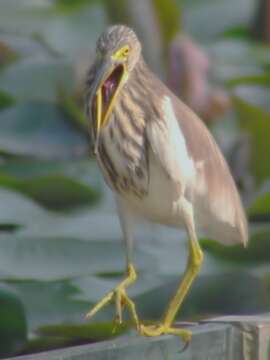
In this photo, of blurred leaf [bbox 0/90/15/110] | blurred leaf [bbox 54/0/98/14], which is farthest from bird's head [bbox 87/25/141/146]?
blurred leaf [bbox 54/0/98/14]

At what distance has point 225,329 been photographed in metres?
2.56

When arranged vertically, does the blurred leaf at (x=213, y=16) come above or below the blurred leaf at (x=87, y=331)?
below

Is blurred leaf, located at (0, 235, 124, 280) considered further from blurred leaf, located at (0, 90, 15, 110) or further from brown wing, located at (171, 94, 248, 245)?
blurred leaf, located at (0, 90, 15, 110)

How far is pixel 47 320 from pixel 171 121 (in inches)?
18.4

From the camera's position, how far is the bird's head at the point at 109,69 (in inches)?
103

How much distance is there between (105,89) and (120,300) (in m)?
0.34

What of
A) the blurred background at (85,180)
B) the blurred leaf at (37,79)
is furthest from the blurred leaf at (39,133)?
the blurred leaf at (37,79)

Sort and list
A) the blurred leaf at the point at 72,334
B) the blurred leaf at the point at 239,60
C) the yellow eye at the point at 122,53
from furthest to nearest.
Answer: the blurred leaf at the point at 239,60 < the blurred leaf at the point at 72,334 < the yellow eye at the point at 122,53

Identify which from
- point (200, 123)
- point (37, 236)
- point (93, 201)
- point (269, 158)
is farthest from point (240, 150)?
point (200, 123)

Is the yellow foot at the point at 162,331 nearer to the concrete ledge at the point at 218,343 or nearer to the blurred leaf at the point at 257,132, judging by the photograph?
the concrete ledge at the point at 218,343

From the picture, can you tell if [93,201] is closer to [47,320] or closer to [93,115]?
[47,320]

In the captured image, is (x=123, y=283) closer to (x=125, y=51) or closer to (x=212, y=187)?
(x=212, y=187)

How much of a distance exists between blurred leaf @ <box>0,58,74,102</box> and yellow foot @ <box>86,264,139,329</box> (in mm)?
1046

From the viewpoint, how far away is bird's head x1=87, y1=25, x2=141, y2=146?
103 inches
